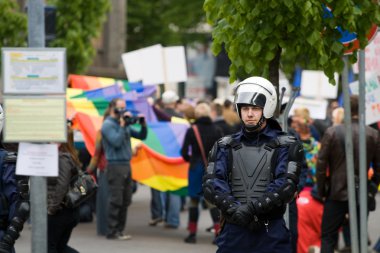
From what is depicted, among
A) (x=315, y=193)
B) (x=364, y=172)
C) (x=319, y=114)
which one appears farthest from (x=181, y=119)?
(x=364, y=172)

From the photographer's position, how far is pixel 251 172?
295 inches

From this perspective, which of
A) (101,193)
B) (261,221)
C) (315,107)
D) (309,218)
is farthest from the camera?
(315,107)

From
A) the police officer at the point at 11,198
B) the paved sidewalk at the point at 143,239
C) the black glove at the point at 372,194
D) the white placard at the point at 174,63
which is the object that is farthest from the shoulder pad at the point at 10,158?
the white placard at the point at 174,63

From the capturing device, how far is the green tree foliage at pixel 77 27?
22.7 m

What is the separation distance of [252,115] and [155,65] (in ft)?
38.0

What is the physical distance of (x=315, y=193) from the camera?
1316 cm

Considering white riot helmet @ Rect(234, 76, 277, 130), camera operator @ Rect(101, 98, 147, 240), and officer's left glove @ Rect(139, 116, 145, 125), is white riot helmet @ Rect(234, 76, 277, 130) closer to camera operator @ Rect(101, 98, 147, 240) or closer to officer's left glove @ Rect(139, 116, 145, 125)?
camera operator @ Rect(101, 98, 147, 240)

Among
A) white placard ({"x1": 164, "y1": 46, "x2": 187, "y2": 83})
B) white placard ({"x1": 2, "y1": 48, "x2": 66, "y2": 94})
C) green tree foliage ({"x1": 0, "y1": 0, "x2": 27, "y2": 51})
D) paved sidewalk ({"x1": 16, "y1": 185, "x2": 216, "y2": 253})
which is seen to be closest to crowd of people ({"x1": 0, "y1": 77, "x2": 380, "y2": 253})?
paved sidewalk ({"x1": 16, "y1": 185, "x2": 216, "y2": 253})

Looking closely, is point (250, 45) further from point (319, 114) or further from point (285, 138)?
point (319, 114)

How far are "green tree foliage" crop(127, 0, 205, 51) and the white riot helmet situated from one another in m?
30.0

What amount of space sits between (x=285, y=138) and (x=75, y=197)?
287 cm

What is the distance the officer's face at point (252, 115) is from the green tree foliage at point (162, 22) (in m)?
30.2

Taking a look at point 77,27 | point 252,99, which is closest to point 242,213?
point 252,99

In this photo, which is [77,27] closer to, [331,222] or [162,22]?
[331,222]
